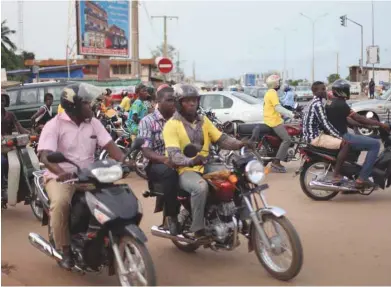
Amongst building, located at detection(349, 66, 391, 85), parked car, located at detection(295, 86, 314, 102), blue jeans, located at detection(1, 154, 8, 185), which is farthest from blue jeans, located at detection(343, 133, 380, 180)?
building, located at detection(349, 66, 391, 85)

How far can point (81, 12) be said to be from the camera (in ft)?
129

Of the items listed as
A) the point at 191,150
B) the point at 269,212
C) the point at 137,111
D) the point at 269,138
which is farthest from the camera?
the point at 269,138

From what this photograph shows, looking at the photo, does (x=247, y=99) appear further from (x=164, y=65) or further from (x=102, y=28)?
(x=102, y=28)

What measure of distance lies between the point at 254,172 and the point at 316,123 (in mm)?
3540

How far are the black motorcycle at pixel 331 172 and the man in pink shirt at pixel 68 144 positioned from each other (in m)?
3.78

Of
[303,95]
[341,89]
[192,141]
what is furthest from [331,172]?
[303,95]

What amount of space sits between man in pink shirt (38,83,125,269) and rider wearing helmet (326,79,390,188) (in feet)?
12.4

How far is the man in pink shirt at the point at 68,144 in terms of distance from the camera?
13.9 ft

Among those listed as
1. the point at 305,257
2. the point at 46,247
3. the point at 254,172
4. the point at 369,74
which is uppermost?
the point at 369,74

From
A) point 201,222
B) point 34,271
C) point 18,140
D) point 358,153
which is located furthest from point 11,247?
point 358,153

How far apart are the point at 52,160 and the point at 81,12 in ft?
123

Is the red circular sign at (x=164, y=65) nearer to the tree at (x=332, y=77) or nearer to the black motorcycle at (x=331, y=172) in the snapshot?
the black motorcycle at (x=331, y=172)

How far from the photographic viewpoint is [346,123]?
748 cm

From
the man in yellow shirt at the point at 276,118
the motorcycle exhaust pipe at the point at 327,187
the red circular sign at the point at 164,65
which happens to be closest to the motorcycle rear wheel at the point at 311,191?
the motorcycle exhaust pipe at the point at 327,187
